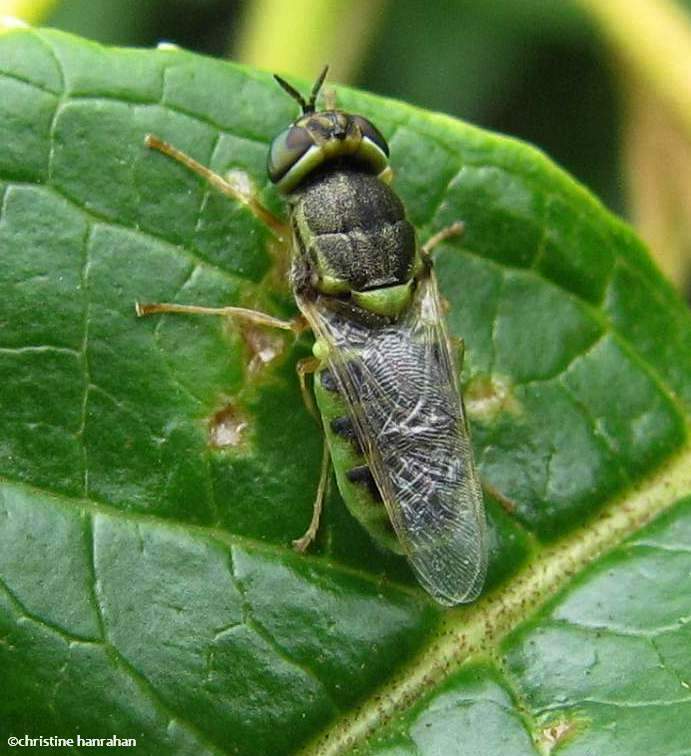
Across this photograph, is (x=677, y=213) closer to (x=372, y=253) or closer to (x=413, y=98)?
(x=413, y=98)

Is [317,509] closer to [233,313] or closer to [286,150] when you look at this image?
[233,313]

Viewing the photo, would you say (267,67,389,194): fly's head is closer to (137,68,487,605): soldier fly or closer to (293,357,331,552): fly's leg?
(137,68,487,605): soldier fly

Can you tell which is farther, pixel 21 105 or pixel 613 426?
pixel 613 426

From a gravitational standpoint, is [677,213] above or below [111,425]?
above

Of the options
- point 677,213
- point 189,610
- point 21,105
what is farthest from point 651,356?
point 21,105
